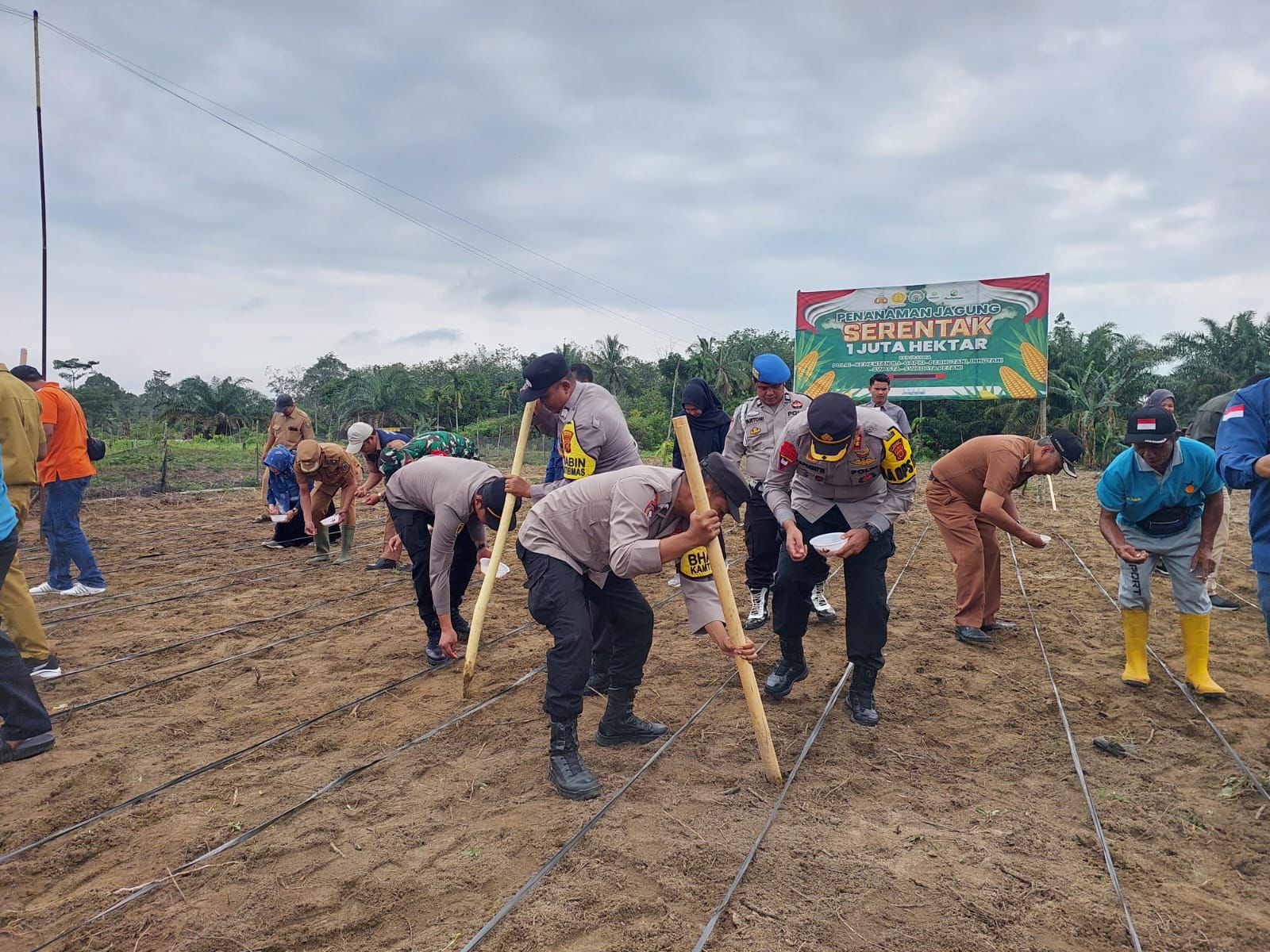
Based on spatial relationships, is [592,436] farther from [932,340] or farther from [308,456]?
[932,340]

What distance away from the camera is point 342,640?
5.03m

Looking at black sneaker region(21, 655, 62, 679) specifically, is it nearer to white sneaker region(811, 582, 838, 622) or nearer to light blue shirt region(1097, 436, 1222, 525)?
white sneaker region(811, 582, 838, 622)

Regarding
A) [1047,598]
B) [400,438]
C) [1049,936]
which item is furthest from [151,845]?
[1047,598]

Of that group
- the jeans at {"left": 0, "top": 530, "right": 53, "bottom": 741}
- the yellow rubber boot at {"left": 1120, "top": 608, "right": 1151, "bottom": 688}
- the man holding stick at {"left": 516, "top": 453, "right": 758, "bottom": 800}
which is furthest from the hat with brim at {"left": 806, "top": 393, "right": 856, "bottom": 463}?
the jeans at {"left": 0, "top": 530, "right": 53, "bottom": 741}

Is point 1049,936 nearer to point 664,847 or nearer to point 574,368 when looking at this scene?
point 664,847

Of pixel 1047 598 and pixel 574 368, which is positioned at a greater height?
pixel 574 368

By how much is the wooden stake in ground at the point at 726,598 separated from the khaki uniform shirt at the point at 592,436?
0.88 m

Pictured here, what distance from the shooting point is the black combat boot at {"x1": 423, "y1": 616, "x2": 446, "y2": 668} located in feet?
14.9

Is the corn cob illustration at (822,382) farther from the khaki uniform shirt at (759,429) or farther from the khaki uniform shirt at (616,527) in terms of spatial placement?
the khaki uniform shirt at (616,527)

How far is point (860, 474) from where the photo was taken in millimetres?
3568

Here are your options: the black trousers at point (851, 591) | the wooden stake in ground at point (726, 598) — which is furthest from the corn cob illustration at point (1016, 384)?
the wooden stake in ground at point (726, 598)

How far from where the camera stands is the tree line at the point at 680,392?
2211 cm

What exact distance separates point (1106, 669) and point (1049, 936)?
2697mm

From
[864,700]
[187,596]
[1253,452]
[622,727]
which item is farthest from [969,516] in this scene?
[187,596]
